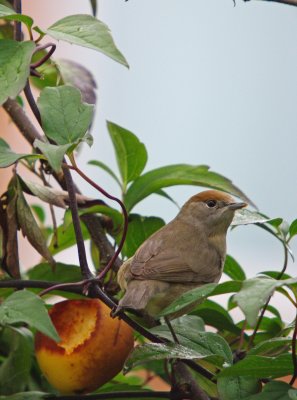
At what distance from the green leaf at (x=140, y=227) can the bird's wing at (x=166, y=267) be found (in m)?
0.02

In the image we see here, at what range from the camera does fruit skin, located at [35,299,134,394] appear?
1033 mm

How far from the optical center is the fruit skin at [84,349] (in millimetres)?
1033

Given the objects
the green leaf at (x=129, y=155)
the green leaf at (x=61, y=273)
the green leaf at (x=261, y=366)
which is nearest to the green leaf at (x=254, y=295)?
the green leaf at (x=261, y=366)

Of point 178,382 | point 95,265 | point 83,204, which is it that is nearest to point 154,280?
point 95,265

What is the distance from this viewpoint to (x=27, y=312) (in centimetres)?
79

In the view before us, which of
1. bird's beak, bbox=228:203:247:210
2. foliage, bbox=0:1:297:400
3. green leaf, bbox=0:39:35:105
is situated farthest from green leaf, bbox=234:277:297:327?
bird's beak, bbox=228:203:247:210

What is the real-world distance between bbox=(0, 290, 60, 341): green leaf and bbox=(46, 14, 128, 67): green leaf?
10.8 inches

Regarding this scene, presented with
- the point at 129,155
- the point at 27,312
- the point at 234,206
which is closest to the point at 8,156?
the point at 27,312

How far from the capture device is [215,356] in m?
0.88

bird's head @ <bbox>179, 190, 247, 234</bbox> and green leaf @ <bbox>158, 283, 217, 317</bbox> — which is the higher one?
green leaf @ <bbox>158, 283, 217, 317</bbox>

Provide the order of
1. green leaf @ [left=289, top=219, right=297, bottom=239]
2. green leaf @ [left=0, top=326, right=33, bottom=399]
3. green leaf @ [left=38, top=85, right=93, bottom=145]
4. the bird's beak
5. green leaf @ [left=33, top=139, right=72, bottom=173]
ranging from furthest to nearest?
the bird's beak
green leaf @ [left=0, top=326, right=33, bottom=399]
green leaf @ [left=289, top=219, right=297, bottom=239]
green leaf @ [left=38, top=85, right=93, bottom=145]
green leaf @ [left=33, top=139, right=72, bottom=173]

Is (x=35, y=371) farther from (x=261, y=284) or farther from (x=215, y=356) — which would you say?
(x=261, y=284)

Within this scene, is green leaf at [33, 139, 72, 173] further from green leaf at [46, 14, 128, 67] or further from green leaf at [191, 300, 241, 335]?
green leaf at [191, 300, 241, 335]

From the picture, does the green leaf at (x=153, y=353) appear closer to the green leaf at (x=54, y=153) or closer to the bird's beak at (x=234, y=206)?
the green leaf at (x=54, y=153)
